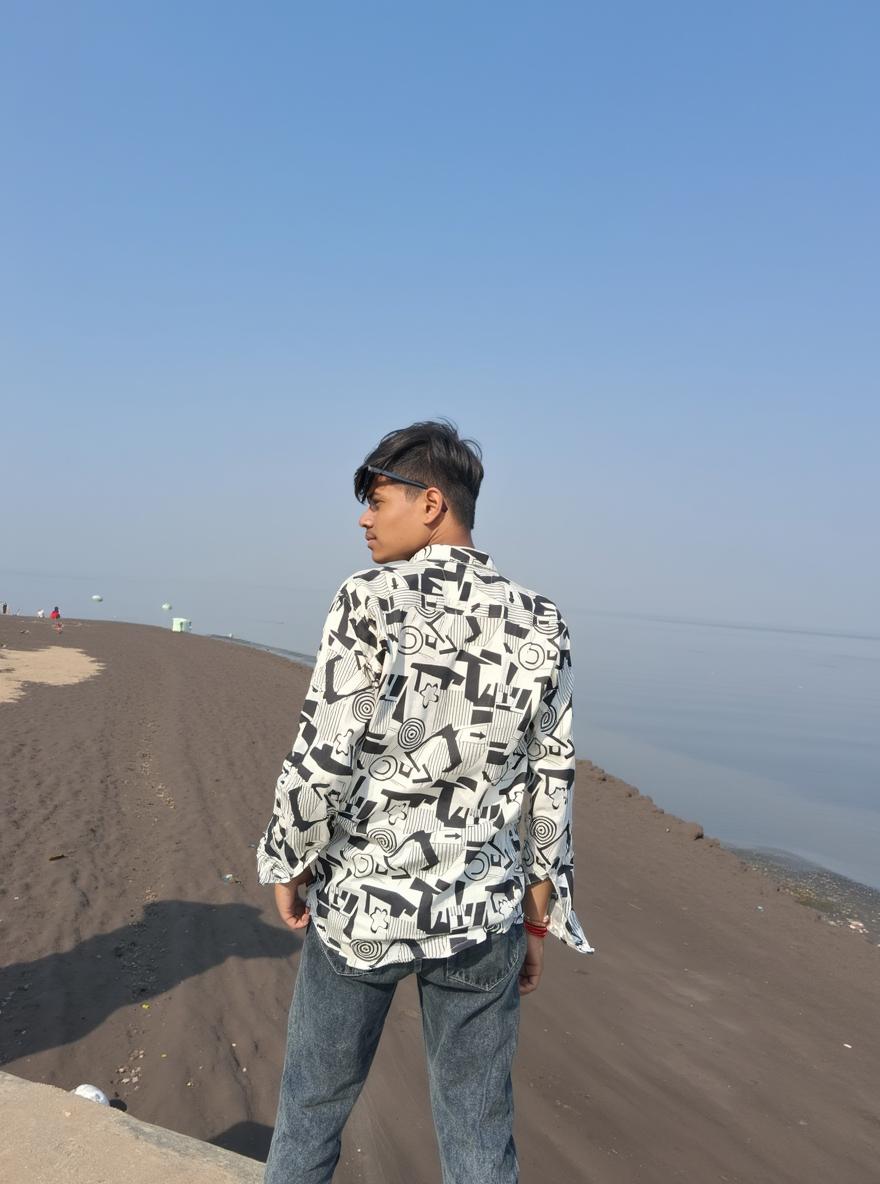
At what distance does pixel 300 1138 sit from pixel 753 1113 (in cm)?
334

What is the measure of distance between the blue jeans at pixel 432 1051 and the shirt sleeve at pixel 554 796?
16 centimetres

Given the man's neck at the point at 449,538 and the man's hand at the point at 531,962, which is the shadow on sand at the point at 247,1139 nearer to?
the man's hand at the point at 531,962

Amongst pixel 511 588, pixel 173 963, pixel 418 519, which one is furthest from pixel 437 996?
pixel 173 963

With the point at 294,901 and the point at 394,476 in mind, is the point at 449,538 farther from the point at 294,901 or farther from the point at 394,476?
the point at 294,901

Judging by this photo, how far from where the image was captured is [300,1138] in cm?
182

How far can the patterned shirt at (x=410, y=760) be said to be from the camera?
1.64 metres

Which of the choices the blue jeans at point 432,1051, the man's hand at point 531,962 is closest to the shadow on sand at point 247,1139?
the blue jeans at point 432,1051

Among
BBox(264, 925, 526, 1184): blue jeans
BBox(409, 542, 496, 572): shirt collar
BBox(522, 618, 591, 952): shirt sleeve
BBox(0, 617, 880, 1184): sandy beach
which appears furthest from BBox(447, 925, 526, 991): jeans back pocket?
BBox(0, 617, 880, 1184): sandy beach

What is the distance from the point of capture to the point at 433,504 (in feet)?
6.09

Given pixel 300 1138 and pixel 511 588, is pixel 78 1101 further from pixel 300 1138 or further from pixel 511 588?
pixel 511 588

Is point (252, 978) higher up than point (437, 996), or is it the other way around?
point (437, 996)

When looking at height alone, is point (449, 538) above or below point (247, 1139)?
above

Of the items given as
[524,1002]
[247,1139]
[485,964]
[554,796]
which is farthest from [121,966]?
[554,796]

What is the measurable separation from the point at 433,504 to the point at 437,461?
0.34 feet
